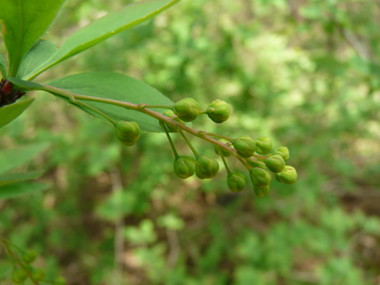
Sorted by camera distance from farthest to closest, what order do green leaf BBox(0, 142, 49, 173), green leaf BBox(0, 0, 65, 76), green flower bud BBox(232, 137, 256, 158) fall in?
green leaf BBox(0, 142, 49, 173) → green flower bud BBox(232, 137, 256, 158) → green leaf BBox(0, 0, 65, 76)

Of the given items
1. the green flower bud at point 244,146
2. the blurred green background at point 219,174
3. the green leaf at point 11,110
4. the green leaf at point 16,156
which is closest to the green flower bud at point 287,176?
the green flower bud at point 244,146

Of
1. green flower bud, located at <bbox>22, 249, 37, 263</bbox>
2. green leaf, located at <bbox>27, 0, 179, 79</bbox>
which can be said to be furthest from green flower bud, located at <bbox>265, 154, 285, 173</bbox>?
green flower bud, located at <bbox>22, 249, 37, 263</bbox>

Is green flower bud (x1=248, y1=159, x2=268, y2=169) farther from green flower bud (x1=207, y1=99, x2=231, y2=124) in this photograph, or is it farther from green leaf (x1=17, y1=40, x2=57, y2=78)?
green leaf (x1=17, y1=40, x2=57, y2=78)

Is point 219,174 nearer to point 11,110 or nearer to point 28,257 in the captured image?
point 28,257

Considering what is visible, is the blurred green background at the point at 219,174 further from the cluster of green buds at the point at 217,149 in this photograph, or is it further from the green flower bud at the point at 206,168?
the green flower bud at the point at 206,168

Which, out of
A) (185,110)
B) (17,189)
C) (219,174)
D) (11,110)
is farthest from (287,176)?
(219,174)

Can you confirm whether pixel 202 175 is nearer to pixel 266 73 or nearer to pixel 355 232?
pixel 266 73
